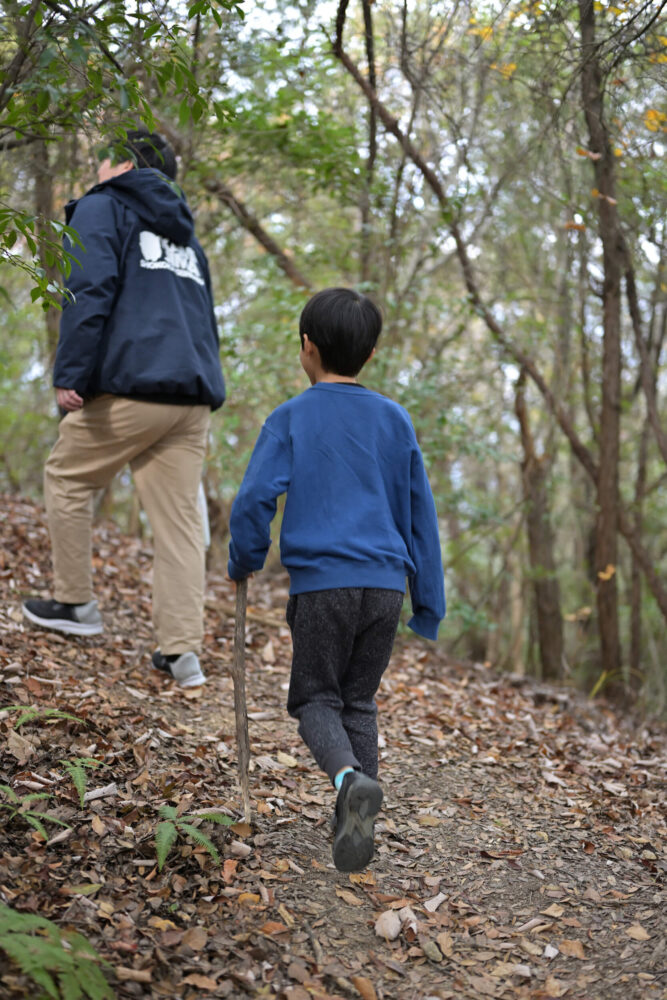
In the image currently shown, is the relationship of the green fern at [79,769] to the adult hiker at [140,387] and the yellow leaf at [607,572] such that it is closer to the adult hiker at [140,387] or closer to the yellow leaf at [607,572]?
the adult hiker at [140,387]

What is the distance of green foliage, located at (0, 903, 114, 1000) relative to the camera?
1851mm

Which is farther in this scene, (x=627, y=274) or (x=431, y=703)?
(x=627, y=274)

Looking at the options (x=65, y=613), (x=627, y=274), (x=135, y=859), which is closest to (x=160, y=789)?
(x=135, y=859)

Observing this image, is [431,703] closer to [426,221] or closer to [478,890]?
[478,890]

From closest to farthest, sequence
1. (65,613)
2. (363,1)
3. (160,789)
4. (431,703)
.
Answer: (160,789) → (65,613) → (431,703) → (363,1)

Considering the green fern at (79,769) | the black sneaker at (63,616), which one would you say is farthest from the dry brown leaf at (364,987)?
the black sneaker at (63,616)

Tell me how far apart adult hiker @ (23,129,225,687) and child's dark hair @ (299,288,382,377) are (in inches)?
54.8

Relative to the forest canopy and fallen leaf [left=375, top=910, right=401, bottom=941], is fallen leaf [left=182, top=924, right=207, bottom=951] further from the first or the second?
the forest canopy

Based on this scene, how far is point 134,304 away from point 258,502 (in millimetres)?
1831

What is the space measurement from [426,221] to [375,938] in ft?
22.5

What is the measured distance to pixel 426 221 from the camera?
804 centimetres

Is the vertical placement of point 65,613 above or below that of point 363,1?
below

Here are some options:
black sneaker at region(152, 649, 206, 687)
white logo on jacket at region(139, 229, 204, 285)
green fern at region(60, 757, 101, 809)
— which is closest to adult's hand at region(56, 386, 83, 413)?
white logo on jacket at region(139, 229, 204, 285)

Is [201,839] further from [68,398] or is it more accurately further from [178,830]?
[68,398]
